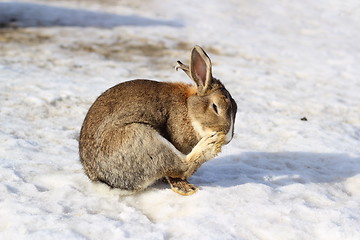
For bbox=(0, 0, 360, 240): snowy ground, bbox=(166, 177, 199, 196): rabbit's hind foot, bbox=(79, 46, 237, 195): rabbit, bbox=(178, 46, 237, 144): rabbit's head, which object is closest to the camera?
bbox=(0, 0, 360, 240): snowy ground

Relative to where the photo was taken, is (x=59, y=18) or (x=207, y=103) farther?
(x=59, y=18)

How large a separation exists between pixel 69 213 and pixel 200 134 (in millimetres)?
1280

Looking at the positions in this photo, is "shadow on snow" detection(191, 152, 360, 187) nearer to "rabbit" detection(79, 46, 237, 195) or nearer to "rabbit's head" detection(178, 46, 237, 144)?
"rabbit" detection(79, 46, 237, 195)

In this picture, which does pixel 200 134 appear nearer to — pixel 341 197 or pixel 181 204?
pixel 181 204

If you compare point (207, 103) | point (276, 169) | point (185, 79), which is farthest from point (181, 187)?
point (185, 79)

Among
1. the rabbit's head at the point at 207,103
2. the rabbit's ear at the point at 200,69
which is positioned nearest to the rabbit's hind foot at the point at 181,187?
the rabbit's head at the point at 207,103

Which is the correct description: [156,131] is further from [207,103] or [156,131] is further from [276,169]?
[276,169]

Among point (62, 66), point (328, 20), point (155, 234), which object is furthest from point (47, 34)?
point (155, 234)

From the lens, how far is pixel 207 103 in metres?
4.61

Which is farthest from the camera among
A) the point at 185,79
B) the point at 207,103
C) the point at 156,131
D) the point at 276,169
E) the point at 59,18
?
the point at 59,18

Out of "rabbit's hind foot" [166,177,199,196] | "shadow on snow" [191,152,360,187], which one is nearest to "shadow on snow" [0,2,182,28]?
"shadow on snow" [191,152,360,187]

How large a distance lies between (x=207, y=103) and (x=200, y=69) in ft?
1.03

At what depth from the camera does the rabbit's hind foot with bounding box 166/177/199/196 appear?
4639mm

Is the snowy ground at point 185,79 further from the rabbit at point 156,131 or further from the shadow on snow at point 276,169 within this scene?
the rabbit at point 156,131
